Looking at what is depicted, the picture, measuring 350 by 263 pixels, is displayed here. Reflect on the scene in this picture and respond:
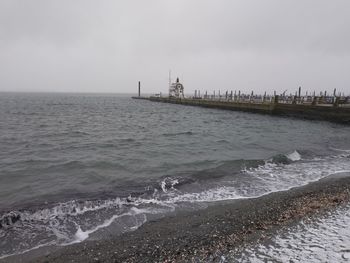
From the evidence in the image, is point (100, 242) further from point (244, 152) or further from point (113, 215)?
point (244, 152)

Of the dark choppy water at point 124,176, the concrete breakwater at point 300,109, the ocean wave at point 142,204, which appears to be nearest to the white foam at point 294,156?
the dark choppy water at point 124,176

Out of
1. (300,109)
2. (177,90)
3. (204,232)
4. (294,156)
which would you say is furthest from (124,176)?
(177,90)

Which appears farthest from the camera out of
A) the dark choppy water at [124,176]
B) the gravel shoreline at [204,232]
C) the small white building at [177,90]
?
the small white building at [177,90]

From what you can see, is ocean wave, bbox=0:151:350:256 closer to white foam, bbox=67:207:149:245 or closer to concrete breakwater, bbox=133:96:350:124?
white foam, bbox=67:207:149:245

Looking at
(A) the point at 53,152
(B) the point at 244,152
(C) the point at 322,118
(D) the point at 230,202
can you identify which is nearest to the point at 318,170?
(B) the point at 244,152

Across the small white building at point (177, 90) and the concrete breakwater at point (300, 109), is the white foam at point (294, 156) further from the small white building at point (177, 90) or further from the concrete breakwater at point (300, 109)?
the small white building at point (177, 90)

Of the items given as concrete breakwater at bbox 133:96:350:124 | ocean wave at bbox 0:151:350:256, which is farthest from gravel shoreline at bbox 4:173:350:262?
concrete breakwater at bbox 133:96:350:124

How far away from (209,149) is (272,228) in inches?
437

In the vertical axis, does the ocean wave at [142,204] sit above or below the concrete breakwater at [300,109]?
below

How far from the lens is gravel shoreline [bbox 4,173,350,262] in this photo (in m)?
5.50

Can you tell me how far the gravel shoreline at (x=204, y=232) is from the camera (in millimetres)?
5500

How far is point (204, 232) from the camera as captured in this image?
640 cm

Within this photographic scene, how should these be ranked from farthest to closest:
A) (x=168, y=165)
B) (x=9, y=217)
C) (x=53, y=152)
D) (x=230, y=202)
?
(x=53, y=152), (x=168, y=165), (x=230, y=202), (x=9, y=217)

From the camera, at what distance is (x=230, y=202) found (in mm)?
8625
